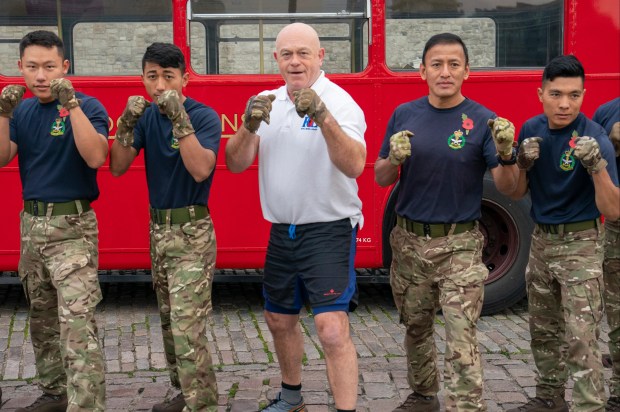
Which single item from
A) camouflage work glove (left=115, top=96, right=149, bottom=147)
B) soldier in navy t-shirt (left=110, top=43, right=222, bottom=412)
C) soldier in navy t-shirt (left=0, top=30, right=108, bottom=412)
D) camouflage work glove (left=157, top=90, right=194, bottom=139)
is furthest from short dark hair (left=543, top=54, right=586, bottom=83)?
soldier in navy t-shirt (left=0, top=30, right=108, bottom=412)

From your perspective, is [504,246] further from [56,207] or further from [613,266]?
[56,207]

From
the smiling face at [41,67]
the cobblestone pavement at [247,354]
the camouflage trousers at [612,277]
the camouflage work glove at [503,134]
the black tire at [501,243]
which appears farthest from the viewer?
the black tire at [501,243]

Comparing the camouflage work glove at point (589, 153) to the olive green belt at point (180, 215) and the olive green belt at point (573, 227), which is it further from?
the olive green belt at point (180, 215)

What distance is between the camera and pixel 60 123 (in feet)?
14.0

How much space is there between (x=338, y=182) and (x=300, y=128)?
0.30 metres

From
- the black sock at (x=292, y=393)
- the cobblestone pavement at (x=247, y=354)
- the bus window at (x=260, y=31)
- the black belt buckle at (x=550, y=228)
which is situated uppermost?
the bus window at (x=260, y=31)

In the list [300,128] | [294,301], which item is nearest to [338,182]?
[300,128]

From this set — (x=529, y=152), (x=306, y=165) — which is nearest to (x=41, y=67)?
(x=306, y=165)

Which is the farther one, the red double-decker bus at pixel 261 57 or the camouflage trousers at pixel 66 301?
the red double-decker bus at pixel 261 57

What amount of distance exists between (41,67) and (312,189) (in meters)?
1.40

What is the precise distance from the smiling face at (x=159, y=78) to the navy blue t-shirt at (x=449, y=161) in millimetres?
1116

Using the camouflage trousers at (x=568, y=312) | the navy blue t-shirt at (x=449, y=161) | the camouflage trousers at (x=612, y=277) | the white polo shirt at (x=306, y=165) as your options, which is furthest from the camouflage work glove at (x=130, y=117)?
the camouflage trousers at (x=612, y=277)

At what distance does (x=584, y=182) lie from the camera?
428 centimetres

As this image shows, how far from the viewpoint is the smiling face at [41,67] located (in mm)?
4264
